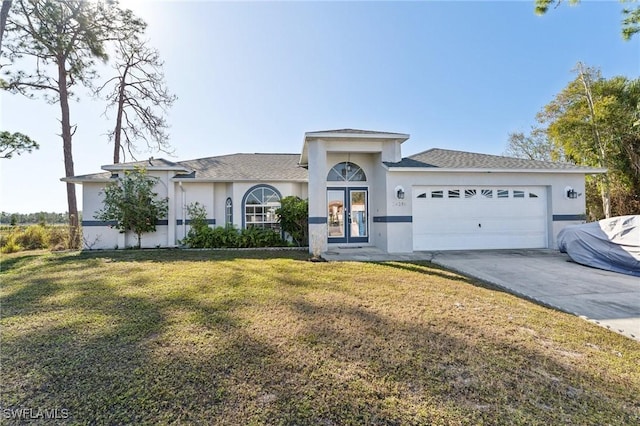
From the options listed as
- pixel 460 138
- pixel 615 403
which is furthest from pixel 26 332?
pixel 460 138

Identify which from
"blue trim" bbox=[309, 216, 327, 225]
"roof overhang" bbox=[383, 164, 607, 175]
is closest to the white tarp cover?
"roof overhang" bbox=[383, 164, 607, 175]

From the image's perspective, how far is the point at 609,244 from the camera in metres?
7.75

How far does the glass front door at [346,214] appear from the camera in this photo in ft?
39.1

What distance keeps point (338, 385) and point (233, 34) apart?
1170 cm

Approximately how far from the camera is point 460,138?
20.7 m

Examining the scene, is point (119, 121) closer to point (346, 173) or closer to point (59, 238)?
point (59, 238)

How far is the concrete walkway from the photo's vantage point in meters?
4.60

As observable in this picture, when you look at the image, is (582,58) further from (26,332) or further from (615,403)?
(26,332)

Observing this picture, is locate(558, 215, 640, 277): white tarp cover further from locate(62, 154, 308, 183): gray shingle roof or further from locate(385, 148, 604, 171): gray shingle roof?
locate(62, 154, 308, 183): gray shingle roof

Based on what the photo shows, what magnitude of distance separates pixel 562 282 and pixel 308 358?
661 cm

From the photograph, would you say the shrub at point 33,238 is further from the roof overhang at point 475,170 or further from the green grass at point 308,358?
the roof overhang at point 475,170

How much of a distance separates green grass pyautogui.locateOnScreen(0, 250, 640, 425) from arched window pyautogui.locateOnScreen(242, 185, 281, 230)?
7.24 meters

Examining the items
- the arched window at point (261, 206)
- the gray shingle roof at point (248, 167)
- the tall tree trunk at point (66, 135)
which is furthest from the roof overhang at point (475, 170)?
the tall tree trunk at point (66, 135)

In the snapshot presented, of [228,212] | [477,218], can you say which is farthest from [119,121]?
[477,218]
